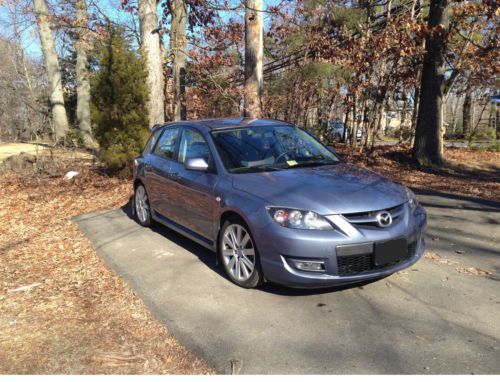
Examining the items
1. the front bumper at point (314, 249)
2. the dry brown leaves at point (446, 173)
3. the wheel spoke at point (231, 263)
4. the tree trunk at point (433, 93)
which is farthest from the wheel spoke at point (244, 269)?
the tree trunk at point (433, 93)

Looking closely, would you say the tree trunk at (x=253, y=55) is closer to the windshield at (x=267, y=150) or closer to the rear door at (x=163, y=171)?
the rear door at (x=163, y=171)

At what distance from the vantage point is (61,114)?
2105cm

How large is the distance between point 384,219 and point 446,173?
8861 millimetres

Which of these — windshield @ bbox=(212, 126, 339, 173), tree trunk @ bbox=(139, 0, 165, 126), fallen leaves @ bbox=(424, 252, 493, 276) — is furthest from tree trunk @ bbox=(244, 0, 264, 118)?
fallen leaves @ bbox=(424, 252, 493, 276)

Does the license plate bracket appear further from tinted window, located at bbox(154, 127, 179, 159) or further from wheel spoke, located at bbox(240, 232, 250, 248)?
tinted window, located at bbox(154, 127, 179, 159)

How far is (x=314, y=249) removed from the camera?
12.1 ft

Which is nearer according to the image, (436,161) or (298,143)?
(298,143)

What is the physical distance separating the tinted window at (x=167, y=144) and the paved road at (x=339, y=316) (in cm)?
132

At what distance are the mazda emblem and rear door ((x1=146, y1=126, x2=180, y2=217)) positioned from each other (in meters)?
2.73

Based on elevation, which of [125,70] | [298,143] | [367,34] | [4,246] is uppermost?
[367,34]

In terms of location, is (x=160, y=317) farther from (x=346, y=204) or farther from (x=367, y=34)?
(x=367, y=34)

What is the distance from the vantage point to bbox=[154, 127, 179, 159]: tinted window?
5.97 metres
